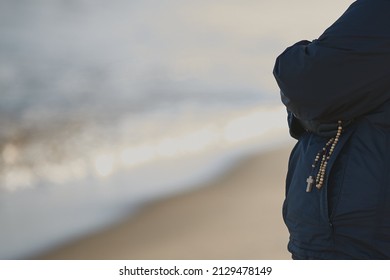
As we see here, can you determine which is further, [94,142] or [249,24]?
[249,24]

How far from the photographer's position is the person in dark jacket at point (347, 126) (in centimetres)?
182

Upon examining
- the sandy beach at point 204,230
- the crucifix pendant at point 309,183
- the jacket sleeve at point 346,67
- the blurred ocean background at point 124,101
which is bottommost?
the crucifix pendant at point 309,183

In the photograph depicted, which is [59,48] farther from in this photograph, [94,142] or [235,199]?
[235,199]

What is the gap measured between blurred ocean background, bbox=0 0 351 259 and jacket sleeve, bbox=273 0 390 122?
2872mm

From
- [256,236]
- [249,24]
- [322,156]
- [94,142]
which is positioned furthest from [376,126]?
[249,24]

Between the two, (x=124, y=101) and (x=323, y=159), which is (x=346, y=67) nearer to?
(x=323, y=159)

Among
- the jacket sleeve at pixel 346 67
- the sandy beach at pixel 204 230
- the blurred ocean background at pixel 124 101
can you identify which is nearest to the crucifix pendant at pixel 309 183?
the jacket sleeve at pixel 346 67

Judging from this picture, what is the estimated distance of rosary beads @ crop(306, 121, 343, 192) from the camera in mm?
1894

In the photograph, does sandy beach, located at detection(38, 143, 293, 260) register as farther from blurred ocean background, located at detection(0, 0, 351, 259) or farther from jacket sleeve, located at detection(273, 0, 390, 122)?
jacket sleeve, located at detection(273, 0, 390, 122)

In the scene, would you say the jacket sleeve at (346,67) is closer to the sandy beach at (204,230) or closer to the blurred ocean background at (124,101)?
the sandy beach at (204,230)

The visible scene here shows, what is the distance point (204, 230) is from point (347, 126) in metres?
2.83

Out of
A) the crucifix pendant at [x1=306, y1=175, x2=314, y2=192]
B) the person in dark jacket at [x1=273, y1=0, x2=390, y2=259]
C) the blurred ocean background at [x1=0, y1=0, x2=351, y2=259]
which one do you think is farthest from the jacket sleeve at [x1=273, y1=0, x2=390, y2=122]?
the blurred ocean background at [x1=0, y1=0, x2=351, y2=259]

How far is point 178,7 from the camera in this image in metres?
12.2
